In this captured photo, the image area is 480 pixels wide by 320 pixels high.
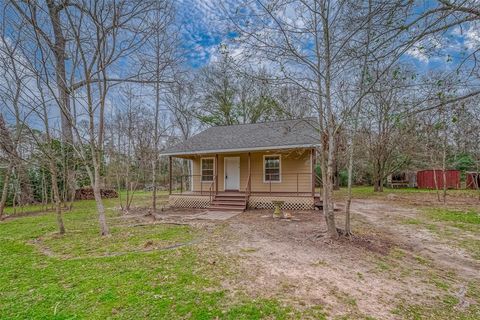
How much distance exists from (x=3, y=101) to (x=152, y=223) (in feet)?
20.6

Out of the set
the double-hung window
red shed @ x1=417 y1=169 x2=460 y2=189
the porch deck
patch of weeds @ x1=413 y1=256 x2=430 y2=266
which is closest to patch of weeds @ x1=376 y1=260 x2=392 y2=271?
patch of weeds @ x1=413 y1=256 x2=430 y2=266

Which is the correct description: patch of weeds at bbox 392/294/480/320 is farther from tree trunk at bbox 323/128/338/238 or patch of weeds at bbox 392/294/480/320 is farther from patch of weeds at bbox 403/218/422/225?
patch of weeds at bbox 403/218/422/225

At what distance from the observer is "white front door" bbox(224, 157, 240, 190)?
13.9 m

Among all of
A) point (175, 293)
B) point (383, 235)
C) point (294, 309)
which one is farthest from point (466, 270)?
point (175, 293)

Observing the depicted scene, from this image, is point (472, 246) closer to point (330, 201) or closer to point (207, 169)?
point (330, 201)

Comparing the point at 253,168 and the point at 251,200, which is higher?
the point at 253,168

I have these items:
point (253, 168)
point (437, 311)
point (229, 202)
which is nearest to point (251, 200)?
point (229, 202)

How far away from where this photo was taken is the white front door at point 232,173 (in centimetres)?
1388

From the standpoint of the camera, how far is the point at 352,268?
457cm

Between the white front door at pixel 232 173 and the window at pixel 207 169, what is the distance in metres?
0.92

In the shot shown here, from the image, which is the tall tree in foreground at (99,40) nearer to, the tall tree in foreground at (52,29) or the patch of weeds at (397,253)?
the tall tree in foreground at (52,29)

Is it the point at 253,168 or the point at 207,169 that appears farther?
the point at 207,169

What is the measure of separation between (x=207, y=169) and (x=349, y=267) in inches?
423

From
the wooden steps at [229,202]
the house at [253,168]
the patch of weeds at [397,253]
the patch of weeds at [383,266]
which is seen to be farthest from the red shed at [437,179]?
the patch of weeds at [383,266]
